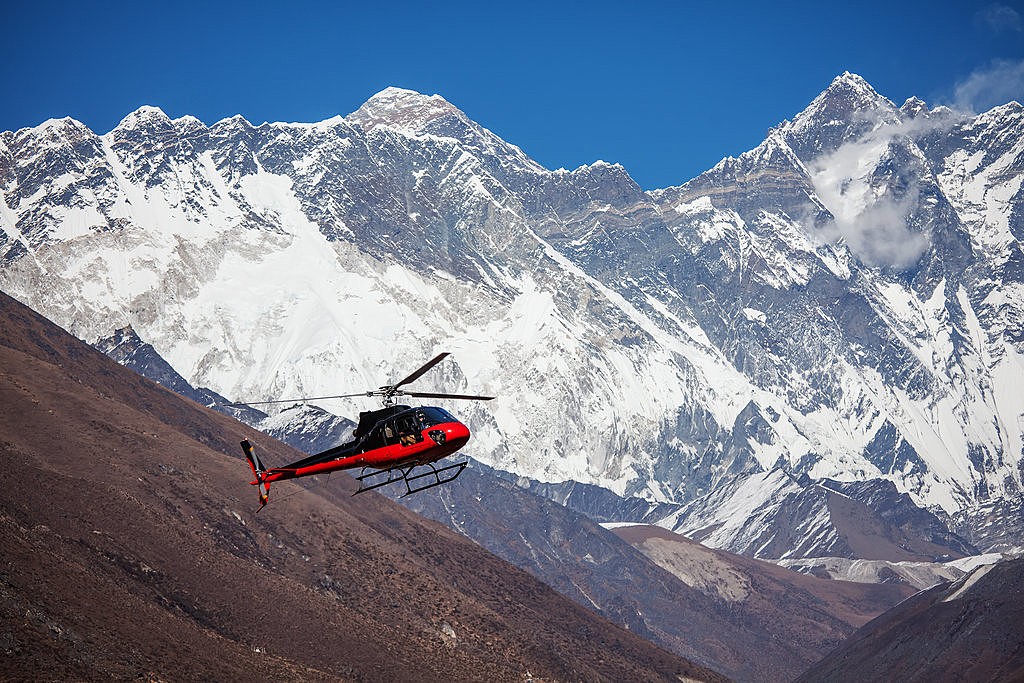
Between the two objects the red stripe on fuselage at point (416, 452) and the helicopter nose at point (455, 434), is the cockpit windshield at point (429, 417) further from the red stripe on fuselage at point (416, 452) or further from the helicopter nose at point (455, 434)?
the helicopter nose at point (455, 434)

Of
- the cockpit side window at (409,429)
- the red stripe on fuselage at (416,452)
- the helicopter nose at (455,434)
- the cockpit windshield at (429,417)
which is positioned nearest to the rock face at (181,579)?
the red stripe on fuselage at (416,452)

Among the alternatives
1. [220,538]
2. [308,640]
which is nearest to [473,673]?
[308,640]

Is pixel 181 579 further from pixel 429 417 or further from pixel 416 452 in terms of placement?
pixel 429 417

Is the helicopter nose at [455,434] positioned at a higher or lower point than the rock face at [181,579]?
higher

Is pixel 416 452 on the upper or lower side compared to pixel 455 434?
lower

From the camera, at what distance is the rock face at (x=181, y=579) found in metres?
117

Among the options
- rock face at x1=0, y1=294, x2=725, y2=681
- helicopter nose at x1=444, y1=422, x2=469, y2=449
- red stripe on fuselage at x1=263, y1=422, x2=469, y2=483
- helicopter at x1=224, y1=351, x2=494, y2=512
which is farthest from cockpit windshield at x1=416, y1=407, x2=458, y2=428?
rock face at x1=0, y1=294, x2=725, y2=681

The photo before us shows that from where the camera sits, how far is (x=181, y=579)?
474ft

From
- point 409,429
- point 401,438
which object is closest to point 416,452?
point 401,438

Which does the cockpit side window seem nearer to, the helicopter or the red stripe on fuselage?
the helicopter

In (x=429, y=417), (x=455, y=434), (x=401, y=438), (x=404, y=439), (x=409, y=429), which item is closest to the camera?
(x=455, y=434)

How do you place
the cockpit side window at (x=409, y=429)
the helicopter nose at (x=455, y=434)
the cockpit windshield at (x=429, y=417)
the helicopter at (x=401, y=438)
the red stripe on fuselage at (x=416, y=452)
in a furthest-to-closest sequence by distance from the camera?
the cockpit side window at (x=409, y=429) → the cockpit windshield at (x=429, y=417) → the helicopter at (x=401, y=438) → the red stripe on fuselage at (x=416, y=452) → the helicopter nose at (x=455, y=434)

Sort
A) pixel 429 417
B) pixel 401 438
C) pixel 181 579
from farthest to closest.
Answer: pixel 181 579, pixel 401 438, pixel 429 417

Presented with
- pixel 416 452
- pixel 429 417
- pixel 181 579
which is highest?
pixel 429 417
